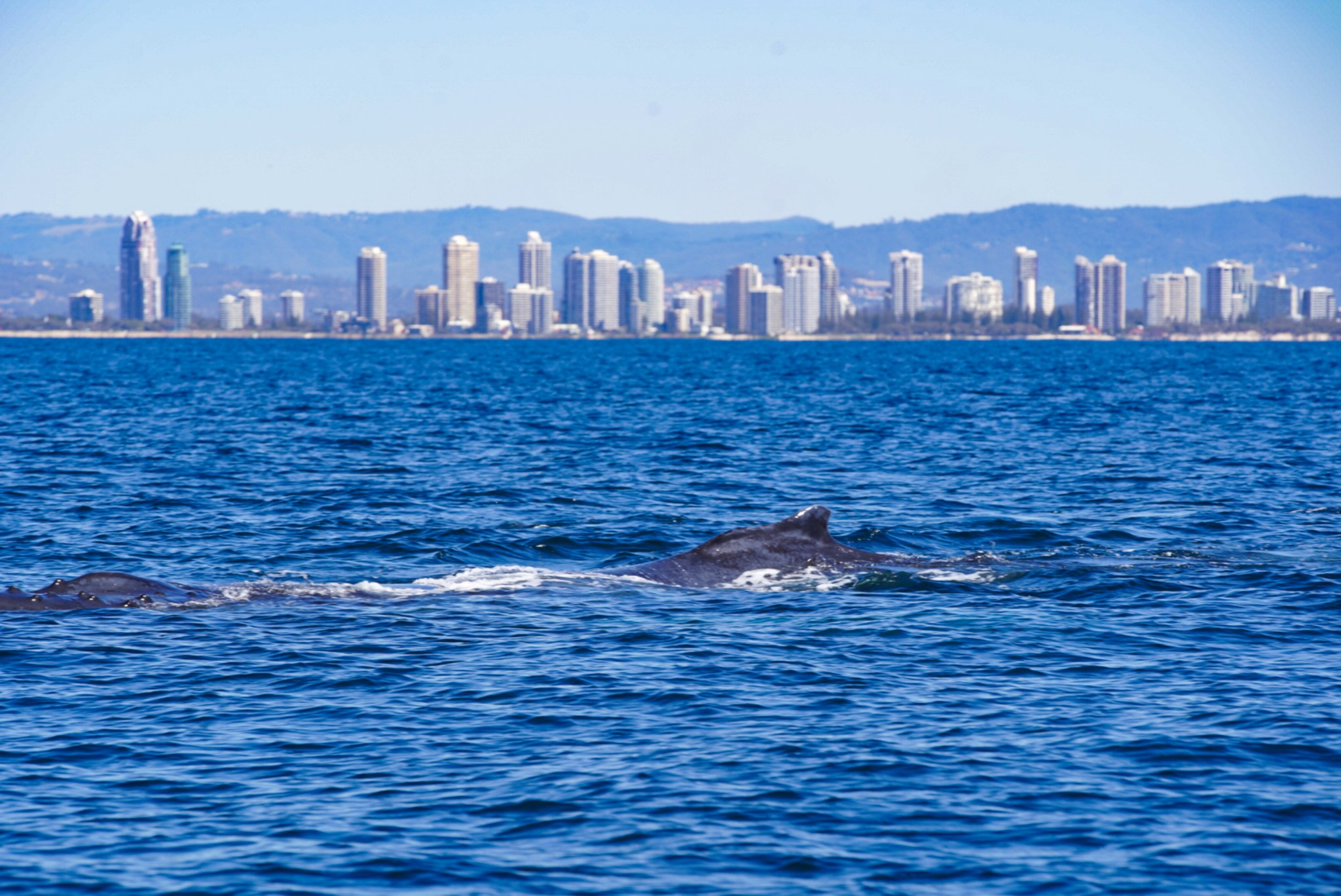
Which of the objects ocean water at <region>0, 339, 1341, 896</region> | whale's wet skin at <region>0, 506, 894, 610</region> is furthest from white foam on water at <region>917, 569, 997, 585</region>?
whale's wet skin at <region>0, 506, 894, 610</region>

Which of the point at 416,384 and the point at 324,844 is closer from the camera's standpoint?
the point at 324,844

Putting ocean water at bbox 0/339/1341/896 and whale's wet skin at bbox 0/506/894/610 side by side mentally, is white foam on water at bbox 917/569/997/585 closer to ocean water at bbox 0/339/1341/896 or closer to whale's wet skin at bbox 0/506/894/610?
ocean water at bbox 0/339/1341/896

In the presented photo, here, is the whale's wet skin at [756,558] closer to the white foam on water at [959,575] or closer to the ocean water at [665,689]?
the ocean water at [665,689]

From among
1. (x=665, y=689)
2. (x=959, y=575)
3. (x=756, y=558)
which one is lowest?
(x=665, y=689)

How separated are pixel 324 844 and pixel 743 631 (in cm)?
929

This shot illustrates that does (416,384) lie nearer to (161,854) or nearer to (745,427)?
(745,427)

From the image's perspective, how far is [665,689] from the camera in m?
17.5

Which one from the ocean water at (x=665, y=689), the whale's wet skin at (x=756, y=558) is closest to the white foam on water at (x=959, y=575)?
the ocean water at (x=665, y=689)

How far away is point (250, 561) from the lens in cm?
2727

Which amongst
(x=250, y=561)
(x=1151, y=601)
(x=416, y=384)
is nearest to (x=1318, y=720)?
(x=1151, y=601)

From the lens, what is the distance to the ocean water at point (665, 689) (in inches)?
481

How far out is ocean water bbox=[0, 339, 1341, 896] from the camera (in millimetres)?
12227

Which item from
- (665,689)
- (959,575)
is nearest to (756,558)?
(959,575)

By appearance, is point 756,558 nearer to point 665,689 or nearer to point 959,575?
point 959,575
